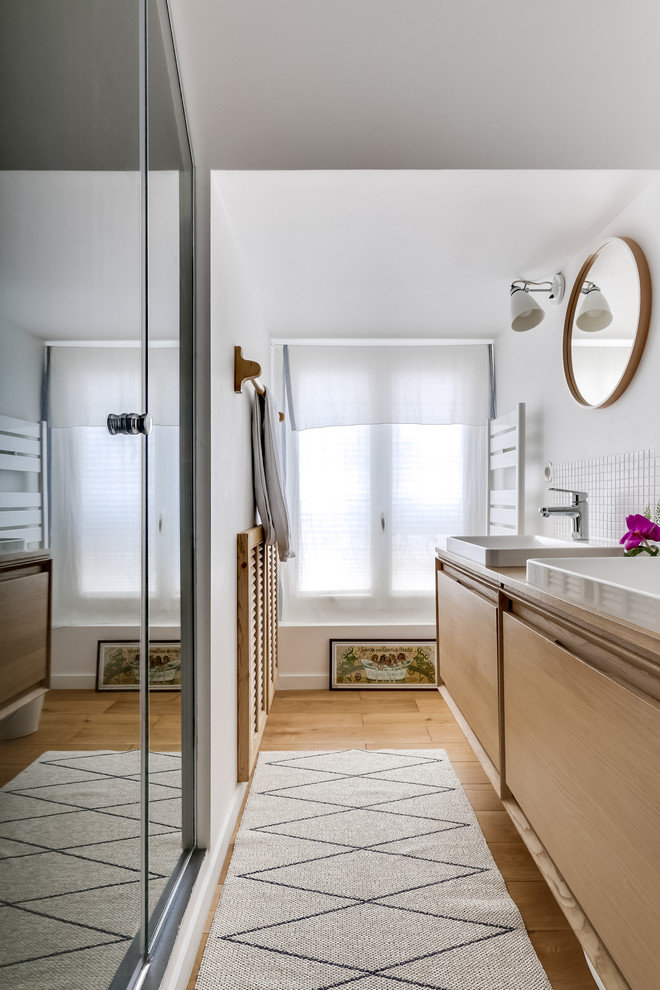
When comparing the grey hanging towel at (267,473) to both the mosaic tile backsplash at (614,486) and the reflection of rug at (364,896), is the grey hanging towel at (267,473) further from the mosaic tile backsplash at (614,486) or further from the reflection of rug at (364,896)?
the mosaic tile backsplash at (614,486)

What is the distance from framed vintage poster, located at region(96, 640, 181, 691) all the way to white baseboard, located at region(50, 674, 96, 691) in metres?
0.03

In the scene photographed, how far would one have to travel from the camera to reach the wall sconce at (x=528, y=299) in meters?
2.50

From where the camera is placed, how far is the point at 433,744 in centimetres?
270

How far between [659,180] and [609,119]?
1.25 ft

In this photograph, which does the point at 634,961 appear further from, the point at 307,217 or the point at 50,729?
the point at 307,217

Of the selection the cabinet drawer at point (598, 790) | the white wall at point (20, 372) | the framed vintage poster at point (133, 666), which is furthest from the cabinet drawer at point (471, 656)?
the white wall at point (20, 372)

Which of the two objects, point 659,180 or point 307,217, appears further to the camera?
point 307,217

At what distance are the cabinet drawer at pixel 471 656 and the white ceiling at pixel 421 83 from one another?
4.00 feet

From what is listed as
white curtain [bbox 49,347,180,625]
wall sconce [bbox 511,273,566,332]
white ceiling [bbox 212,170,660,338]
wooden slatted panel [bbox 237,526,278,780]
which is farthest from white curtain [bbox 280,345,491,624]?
white curtain [bbox 49,347,180,625]

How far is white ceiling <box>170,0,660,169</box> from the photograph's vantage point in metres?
1.46

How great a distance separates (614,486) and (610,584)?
3.97 feet

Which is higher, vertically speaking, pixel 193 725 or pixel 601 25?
pixel 601 25

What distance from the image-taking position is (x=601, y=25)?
1.47 meters

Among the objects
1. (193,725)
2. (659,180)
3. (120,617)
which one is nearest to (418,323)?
(659,180)
